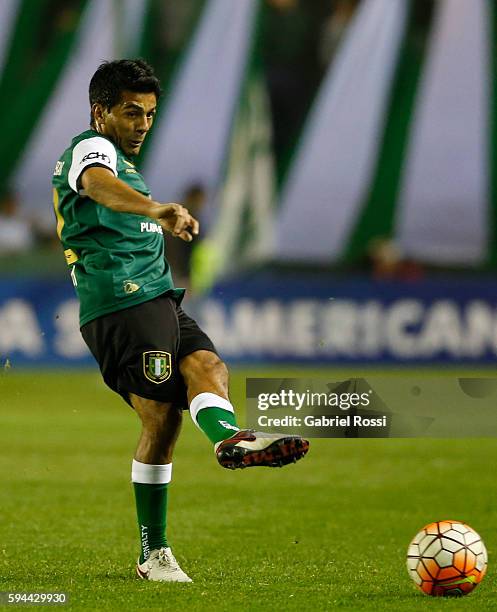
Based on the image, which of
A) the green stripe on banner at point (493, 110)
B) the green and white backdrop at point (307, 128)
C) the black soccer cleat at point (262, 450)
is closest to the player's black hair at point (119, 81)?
the black soccer cleat at point (262, 450)

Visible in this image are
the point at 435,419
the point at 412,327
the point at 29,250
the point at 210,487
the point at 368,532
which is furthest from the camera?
the point at 29,250

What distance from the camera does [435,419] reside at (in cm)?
795

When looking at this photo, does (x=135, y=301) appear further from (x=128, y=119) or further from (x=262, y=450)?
(x=262, y=450)

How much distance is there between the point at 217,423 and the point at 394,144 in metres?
14.9

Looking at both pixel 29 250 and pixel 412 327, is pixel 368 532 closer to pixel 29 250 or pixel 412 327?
pixel 412 327

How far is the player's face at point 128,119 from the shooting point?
4.22 meters

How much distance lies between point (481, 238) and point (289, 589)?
14.4 meters

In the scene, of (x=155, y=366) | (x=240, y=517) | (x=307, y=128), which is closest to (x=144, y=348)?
(x=155, y=366)

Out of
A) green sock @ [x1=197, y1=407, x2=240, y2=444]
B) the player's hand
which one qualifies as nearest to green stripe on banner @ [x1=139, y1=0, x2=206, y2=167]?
green sock @ [x1=197, y1=407, x2=240, y2=444]

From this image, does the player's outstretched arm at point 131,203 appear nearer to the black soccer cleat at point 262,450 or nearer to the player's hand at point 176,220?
the player's hand at point 176,220

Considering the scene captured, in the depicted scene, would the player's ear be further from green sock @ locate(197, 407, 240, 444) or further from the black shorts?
green sock @ locate(197, 407, 240, 444)

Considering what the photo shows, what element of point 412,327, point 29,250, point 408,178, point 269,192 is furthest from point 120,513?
point 408,178

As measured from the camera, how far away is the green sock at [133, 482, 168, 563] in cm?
434

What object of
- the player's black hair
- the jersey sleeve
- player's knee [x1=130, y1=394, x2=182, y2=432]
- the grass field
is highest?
the player's black hair
